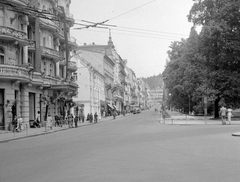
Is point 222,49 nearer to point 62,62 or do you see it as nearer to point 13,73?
point 62,62

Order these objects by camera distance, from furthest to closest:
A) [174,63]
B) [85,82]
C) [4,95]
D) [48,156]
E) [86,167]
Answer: [174,63]
[85,82]
[4,95]
[48,156]
[86,167]

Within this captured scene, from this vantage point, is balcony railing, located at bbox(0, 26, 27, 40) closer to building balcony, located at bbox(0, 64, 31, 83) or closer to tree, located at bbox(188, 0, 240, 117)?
building balcony, located at bbox(0, 64, 31, 83)

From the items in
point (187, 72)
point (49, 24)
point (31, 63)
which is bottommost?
point (31, 63)

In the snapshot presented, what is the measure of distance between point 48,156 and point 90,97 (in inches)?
2244

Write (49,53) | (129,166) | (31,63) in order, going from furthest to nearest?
(49,53) < (31,63) < (129,166)

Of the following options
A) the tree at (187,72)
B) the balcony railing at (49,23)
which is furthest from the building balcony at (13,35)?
the tree at (187,72)

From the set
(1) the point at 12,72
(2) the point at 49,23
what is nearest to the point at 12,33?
(1) the point at 12,72

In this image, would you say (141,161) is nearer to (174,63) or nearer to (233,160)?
(233,160)

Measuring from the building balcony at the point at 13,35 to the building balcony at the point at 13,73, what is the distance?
282cm

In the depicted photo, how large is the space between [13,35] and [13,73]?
12.7ft

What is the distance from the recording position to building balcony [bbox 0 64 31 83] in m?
31.3

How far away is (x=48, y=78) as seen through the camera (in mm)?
42719

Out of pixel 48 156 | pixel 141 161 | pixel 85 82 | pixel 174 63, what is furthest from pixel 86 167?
pixel 174 63

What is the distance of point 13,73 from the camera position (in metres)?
32.0
